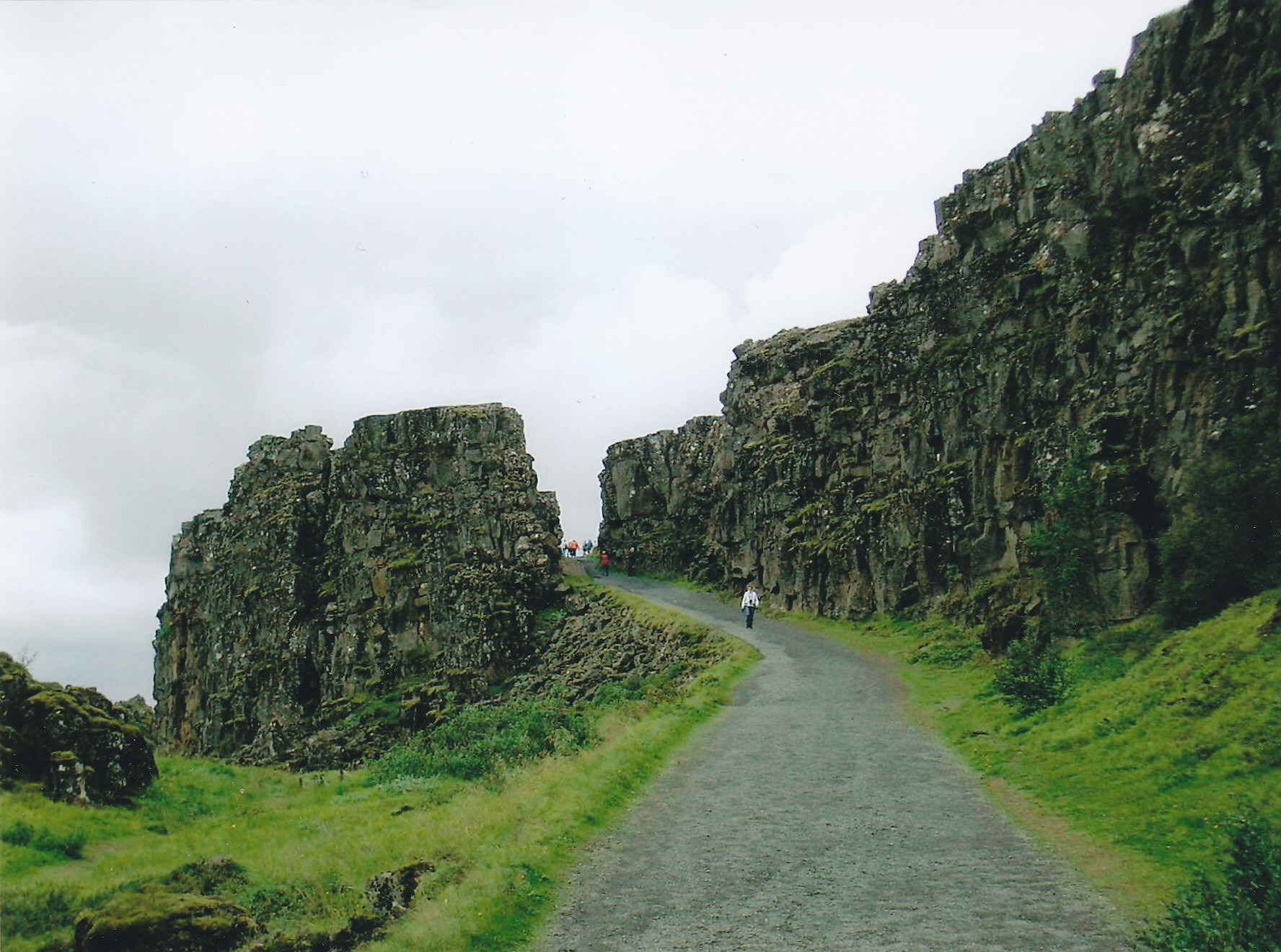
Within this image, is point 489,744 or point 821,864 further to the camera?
point 489,744

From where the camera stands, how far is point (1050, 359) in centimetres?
3356

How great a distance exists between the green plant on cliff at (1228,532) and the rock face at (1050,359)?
1732mm

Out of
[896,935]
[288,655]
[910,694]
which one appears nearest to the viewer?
[896,935]

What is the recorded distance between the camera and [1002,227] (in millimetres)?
37312

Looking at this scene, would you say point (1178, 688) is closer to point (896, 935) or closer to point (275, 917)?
point (896, 935)

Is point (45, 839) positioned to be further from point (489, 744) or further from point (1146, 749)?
point (1146, 749)

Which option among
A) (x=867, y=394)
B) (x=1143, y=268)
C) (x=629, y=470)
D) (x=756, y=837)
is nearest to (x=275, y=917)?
(x=756, y=837)

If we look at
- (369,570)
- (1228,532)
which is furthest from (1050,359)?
(369,570)

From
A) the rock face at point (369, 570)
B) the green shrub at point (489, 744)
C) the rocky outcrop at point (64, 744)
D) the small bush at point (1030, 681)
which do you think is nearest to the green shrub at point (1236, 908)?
the small bush at point (1030, 681)

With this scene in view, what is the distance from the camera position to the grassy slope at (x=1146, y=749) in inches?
490

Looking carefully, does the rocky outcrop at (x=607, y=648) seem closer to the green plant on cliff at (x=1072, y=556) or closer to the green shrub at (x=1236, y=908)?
the green plant on cliff at (x=1072, y=556)

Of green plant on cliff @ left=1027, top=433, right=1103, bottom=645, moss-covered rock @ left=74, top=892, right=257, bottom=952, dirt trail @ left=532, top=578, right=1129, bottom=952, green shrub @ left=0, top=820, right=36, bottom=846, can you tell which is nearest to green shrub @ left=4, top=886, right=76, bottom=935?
moss-covered rock @ left=74, top=892, right=257, bottom=952

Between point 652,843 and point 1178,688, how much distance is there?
9.95 m

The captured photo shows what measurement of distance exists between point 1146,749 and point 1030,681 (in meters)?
6.10
